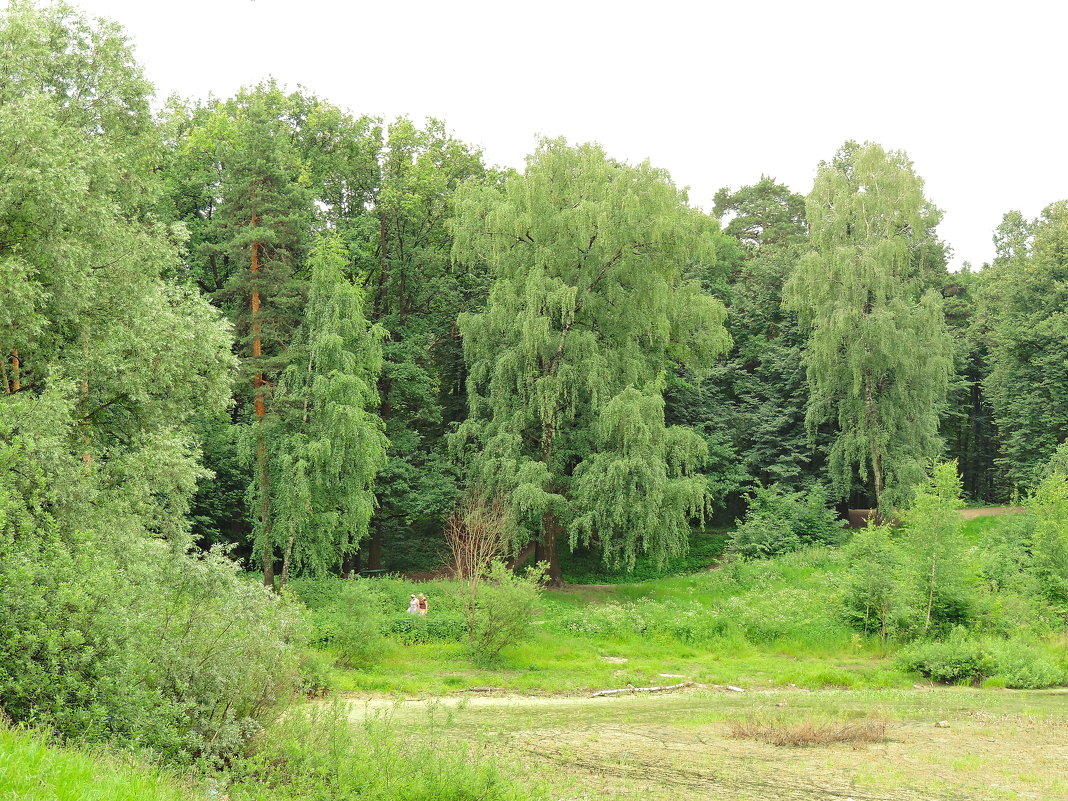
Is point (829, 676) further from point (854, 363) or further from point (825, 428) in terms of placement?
point (825, 428)

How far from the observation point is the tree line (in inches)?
677

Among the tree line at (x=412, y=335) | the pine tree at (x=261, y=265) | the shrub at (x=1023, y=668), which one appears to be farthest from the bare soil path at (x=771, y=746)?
the pine tree at (x=261, y=265)

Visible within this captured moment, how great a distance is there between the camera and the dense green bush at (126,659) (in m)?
8.62

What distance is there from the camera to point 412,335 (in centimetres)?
A: 3538

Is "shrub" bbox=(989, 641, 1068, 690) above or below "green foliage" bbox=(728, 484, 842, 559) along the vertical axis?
below

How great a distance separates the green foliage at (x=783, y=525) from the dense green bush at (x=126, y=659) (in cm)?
2715

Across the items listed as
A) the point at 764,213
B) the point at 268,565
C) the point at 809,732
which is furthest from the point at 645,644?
the point at 764,213

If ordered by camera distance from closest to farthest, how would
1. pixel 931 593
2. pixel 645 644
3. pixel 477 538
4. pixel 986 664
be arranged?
pixel 986 664
pixel 931 593
pixel 477 538
pixel 645 644

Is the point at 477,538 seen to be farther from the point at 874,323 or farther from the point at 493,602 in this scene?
the point at 874,323

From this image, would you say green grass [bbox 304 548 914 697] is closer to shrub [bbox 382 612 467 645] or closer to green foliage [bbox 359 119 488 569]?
shrub [bbox 382 612 467 645]

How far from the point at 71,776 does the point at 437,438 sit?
31.4 m

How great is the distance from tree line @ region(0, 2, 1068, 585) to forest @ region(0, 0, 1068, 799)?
13 centimetres

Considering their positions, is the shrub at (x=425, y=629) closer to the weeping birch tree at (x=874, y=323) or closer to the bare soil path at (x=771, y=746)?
the bare soil path at (x=771, y=746)

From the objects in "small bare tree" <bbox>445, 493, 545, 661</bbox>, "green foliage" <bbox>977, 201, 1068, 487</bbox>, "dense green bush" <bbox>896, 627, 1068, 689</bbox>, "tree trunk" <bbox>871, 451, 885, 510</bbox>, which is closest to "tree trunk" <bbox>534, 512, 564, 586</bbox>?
"small bare tree" <bbox>445, 493, 545, 661</bbox>
